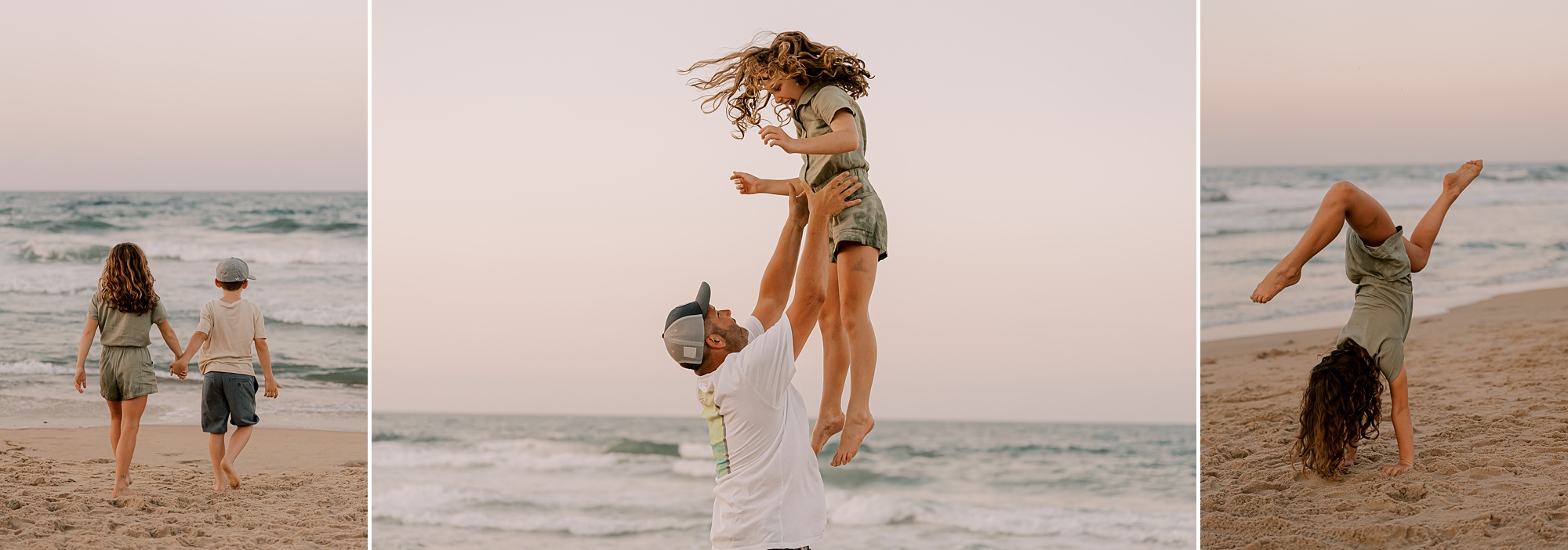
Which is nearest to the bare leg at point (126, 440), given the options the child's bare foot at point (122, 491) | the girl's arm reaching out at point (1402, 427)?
the child's bare foot at point (122, 491)

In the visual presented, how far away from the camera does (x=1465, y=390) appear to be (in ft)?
21.4

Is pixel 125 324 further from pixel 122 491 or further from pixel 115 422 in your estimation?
pixel 122 491

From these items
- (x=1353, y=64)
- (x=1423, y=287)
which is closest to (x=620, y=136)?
(x=1423, y=287)

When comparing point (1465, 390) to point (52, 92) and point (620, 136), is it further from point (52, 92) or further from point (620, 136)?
point (52, 92)

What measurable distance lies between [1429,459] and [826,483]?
4782mm

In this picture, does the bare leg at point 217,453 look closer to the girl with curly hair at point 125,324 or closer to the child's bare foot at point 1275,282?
the girl with curly hair at point 125,324

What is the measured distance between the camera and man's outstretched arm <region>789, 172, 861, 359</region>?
9.52 ft

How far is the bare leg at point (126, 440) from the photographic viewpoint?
17.4ft

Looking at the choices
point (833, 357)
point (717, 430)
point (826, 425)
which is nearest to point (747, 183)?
point (833, 357)

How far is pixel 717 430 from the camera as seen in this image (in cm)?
273

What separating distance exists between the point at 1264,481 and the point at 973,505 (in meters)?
3.45

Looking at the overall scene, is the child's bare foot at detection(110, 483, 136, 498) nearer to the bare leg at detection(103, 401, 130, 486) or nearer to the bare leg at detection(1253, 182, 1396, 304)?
the bare leg at detection(103, 401, 130, 486)

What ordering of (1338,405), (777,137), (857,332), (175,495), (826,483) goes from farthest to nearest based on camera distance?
(826,483) < (175,495) < (1338,405) < (857,332) < (777,137)

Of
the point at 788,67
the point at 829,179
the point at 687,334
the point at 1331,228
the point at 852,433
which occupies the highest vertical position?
the point at 788,67
